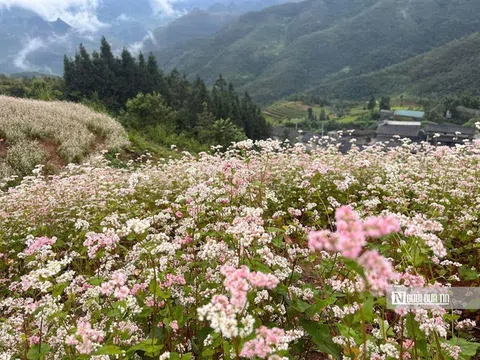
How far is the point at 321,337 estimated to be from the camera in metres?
2.38

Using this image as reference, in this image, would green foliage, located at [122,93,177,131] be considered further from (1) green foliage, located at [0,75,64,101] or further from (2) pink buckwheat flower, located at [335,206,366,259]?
(2) pink buckwheat flower, located at [335,206,366,259]

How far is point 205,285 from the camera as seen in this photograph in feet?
9.09

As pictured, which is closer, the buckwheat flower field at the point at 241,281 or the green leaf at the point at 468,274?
the buckwheat flower field at the point at 241,281

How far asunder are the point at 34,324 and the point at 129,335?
127 centimetres

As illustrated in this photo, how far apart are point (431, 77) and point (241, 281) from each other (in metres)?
164

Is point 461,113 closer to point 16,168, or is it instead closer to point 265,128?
point 265,128

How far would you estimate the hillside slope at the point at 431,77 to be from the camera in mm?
120144

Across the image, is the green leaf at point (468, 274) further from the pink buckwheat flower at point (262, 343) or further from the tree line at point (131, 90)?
the tree line at point (131, 90)

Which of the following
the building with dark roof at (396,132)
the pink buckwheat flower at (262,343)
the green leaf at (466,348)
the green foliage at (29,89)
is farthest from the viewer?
the building with dark roof at (396,132)

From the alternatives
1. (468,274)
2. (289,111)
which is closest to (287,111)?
(289,111)

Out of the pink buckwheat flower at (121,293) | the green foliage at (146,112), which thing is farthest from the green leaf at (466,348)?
the green foliage at (146,112)

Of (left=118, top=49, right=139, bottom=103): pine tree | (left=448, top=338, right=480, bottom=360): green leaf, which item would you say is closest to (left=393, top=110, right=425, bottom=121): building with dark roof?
(left=118, top=49, right=139, bottom=103): pine tree

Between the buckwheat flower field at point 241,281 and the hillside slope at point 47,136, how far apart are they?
317 inches

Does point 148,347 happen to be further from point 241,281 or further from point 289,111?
point 289,111
